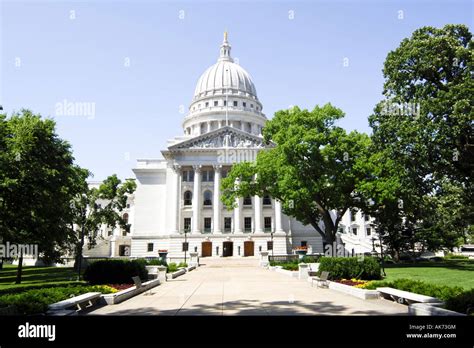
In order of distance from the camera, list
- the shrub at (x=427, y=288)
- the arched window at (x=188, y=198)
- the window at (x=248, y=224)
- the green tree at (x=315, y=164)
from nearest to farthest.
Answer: the shrub at (x=427, y=288)
the green tree at (x=315, y=164)
the window at (x=248, y=224)
the arched window at (x=188, y=198)

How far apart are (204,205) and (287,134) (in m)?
33.7

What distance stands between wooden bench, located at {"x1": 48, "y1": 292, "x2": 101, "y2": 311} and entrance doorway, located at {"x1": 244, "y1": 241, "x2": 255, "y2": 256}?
5012 cm

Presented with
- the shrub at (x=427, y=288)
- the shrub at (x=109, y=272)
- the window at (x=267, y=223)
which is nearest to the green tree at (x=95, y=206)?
the shrub at (x=109, y=272)

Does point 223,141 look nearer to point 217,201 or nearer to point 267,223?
point 217,201

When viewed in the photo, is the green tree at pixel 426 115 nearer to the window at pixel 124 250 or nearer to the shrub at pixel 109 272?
the shrub at pixel 109 272

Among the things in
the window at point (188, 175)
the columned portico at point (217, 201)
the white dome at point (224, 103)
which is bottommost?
the columned portico at point (217, 201)

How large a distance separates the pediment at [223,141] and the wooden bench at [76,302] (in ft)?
177

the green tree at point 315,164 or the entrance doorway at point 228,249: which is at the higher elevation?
the green tree at point 315,164

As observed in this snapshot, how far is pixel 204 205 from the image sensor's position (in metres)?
67.3

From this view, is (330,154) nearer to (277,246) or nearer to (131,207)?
(277,246)

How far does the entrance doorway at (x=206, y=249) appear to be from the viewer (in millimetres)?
63375

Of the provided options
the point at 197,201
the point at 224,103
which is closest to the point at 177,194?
the point at 197,201

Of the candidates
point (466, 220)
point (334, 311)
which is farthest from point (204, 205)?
point (334, 311)

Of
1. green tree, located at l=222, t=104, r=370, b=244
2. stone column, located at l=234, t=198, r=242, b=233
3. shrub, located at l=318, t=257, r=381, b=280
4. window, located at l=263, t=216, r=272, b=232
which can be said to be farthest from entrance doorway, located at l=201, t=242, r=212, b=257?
shrub, located at l=318, t=257, r=381, b=280
